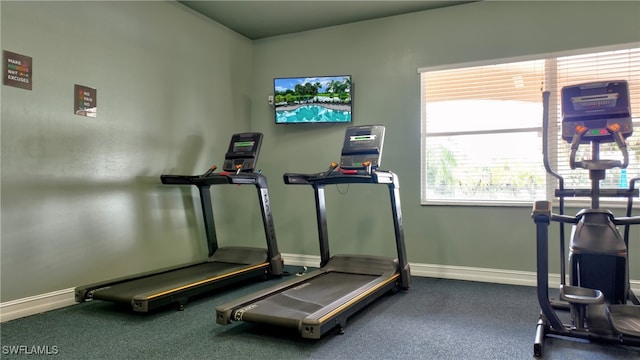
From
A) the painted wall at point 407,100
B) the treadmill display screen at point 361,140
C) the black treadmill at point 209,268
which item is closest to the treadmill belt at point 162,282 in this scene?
the black treadmill at point 209,268

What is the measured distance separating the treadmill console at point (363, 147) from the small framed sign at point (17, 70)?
2.76m

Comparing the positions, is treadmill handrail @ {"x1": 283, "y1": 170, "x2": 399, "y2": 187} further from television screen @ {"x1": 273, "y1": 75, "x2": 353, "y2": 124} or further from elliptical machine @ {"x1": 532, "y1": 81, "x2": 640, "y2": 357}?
elliptical machine @ {"x1": 532, "y1": 81, "x2": 640, "y2": 357}

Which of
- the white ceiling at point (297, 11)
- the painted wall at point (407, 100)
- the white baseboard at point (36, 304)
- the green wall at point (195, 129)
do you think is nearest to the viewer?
the white baseboard at point (36, 304)

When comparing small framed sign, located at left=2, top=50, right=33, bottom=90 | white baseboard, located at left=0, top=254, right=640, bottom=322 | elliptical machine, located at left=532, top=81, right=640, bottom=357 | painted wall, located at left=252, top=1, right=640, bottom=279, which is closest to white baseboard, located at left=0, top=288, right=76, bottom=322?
white baseboard, located at left=0, top=254, right=640, bottom=322

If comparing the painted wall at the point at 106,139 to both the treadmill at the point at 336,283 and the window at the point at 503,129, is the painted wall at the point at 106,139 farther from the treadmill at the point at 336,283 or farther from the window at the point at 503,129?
the window at the point at 503,129

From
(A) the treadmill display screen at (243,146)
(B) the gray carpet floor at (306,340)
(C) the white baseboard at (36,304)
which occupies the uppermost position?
(A) the treadmill display screen at (243,146)

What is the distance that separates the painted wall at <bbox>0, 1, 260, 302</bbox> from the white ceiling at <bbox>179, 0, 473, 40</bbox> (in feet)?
0.84

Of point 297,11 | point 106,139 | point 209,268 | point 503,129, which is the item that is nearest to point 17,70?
point 106,139

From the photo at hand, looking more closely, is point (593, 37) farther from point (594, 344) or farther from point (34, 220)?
point (34, 220)

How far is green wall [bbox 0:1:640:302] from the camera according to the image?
3346mm

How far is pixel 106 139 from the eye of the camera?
3.88 meters

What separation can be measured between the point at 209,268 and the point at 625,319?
3444 millimetres

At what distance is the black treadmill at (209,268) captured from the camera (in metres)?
3.26

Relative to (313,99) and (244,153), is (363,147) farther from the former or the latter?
(313,99)
